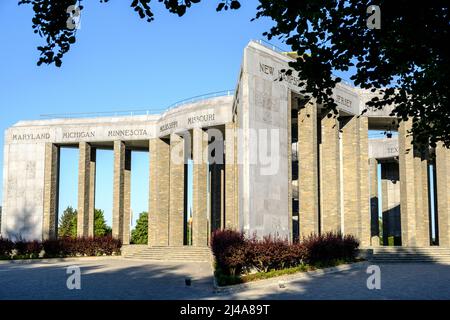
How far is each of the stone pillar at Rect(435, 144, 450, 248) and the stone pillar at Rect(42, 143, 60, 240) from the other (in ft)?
97.6

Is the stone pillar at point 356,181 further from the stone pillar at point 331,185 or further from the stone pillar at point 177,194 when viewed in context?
the stone pillar at point 177,194

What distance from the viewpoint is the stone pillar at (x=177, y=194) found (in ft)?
135

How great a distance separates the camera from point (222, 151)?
1777 inches

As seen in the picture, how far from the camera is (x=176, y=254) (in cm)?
3491

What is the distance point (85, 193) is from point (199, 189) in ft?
34.0

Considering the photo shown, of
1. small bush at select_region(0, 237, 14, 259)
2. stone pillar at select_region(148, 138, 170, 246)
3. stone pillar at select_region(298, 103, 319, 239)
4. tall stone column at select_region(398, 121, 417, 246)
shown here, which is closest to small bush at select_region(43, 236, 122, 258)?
small bush at select_region(0, 237, 14, 259)

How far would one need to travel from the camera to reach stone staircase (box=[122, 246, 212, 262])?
111 feet

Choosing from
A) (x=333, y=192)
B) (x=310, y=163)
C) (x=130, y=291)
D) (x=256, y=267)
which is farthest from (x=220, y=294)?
(x=333, y=192)

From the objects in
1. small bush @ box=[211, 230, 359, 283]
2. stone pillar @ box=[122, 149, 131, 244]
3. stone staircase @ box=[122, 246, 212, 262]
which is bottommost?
stone staircase @ box=[122, 246, 212, 262]

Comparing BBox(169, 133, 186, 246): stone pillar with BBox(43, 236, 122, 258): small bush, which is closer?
BBox(43, 236, 122, 258): small bush

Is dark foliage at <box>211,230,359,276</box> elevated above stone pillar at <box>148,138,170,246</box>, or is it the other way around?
stone pillar at <box>148,138,170,246</box>

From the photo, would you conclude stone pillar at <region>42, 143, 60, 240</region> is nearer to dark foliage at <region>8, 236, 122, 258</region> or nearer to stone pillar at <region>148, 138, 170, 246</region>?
dark foliage at <region>8, 236, 122, 258</region>
